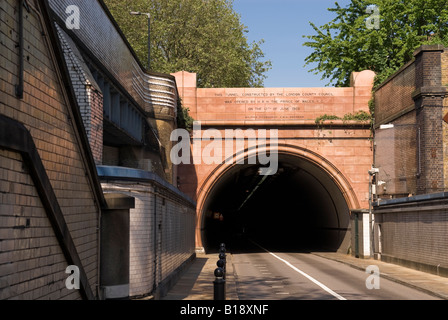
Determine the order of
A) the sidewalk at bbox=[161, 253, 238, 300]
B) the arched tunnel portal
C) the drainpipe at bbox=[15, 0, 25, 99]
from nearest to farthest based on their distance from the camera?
the drainpipe at bbox=[15, 0, 25, 99]
the sidewalk at bbox=[161, 253, 238, 300]
the arched tunnel portal

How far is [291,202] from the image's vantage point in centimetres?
5925

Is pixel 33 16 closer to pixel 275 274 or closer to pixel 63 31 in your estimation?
pixel 63 31

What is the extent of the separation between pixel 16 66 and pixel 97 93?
789cm

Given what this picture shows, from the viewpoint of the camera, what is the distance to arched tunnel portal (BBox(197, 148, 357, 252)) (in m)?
36.7

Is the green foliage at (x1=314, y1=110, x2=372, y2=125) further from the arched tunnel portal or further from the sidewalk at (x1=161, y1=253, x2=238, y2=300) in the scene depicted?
the sidewalk at (x1=161, y1=253, x2=238, y2=300)

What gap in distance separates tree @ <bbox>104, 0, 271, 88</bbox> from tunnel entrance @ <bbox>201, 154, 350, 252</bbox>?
9.44m

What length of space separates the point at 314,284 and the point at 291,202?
39.8m

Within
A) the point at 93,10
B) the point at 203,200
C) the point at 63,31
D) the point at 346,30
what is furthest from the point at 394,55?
the point at 63,31

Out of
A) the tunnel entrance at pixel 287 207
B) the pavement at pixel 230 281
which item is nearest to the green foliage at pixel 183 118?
the tunnel entrance at pixel 287 207

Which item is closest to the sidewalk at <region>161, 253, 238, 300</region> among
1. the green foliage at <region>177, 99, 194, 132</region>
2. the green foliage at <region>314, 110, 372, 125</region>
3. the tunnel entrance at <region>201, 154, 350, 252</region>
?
the green foliage at <region>177, 99, 194, 132</region>

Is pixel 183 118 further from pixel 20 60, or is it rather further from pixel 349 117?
pixel 20 60

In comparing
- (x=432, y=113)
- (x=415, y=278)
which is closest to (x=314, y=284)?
(x=415, y=278)

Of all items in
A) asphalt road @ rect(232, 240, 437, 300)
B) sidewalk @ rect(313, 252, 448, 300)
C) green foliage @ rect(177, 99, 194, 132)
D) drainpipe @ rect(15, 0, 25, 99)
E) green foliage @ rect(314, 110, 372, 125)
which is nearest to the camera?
drainpipe @ rect(15, 0, 25, 99)

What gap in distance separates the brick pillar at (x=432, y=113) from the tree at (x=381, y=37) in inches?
411
